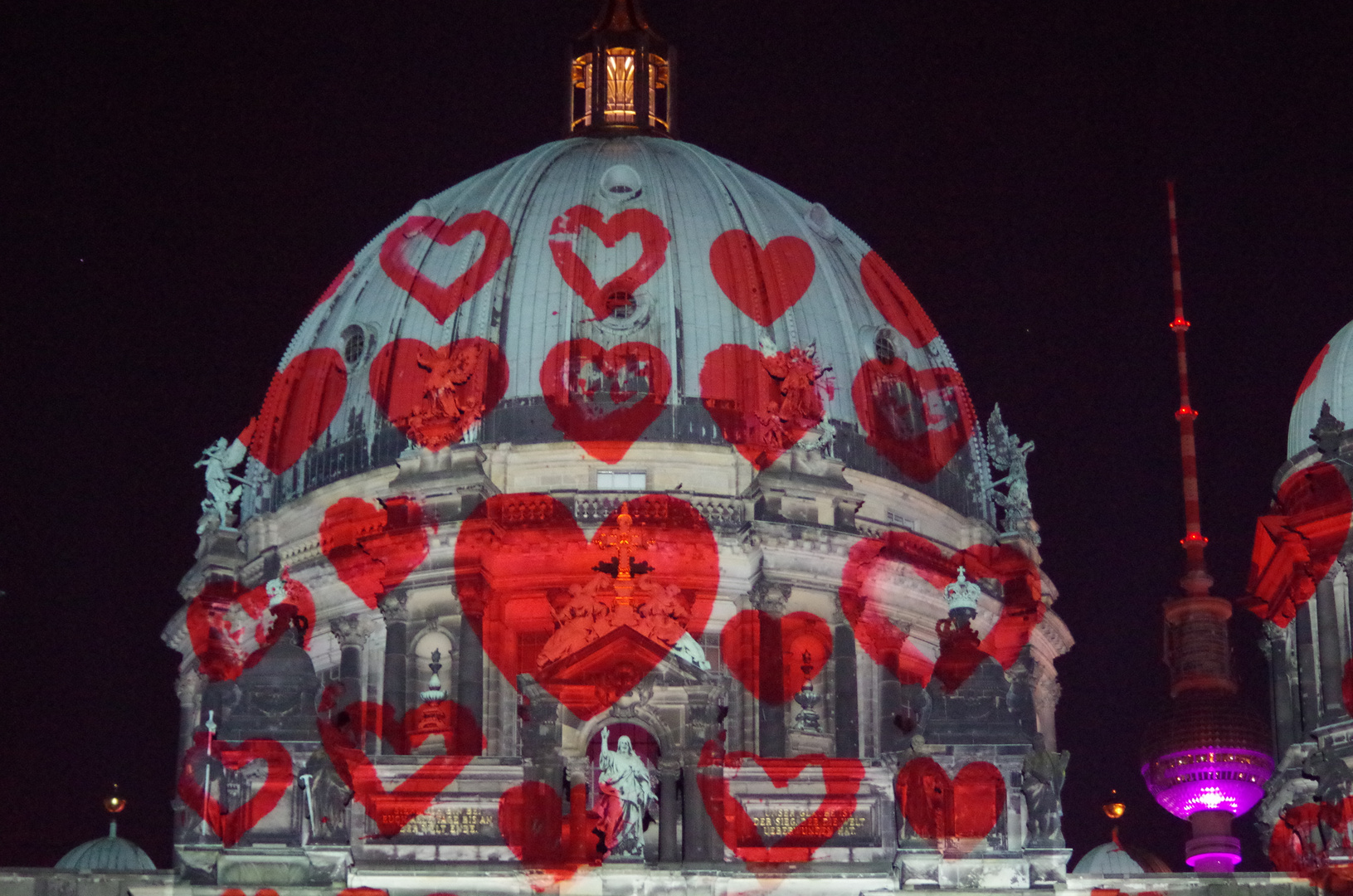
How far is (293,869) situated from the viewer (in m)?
75.9

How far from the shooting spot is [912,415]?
324 feet

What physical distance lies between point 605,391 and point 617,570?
7933mm

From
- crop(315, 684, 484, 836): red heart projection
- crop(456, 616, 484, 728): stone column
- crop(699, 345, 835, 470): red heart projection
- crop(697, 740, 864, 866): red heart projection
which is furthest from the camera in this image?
crop(699, 345, 835, 470): red heart projection

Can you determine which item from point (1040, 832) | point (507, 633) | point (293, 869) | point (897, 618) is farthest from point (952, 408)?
point (293, 869)

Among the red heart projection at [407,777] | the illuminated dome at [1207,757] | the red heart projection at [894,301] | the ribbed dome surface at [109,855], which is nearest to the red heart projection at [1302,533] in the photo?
the illuminated dome at [1207,757]

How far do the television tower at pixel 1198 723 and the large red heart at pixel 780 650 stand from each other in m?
13.3

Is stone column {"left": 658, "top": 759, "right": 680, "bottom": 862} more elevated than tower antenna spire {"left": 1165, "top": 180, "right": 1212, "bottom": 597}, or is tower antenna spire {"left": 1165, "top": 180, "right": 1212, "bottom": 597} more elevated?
tower antenna spire {"left": 1165, "top": 180, "right": 1212, "bottom": 597}

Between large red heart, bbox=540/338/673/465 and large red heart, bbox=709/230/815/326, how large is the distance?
11.2 feet

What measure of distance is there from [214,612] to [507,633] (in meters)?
10.6

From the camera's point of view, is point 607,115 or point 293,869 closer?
point 293,869

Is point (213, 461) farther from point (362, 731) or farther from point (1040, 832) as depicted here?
point (1040, 832)

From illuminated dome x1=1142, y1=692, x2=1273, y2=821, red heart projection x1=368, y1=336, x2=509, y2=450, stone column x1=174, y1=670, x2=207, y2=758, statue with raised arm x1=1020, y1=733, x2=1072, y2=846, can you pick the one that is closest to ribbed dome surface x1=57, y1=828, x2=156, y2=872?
stone column x1=174, y1=670, x2=207, y2=758

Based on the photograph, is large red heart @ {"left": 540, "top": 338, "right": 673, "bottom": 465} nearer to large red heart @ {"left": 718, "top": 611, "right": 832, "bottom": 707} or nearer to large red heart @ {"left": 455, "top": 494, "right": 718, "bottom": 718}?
large red heart @ {"left": 455, "top": 494, "right": 718, "bottom": 718}

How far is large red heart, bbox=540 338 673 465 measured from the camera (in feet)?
309
